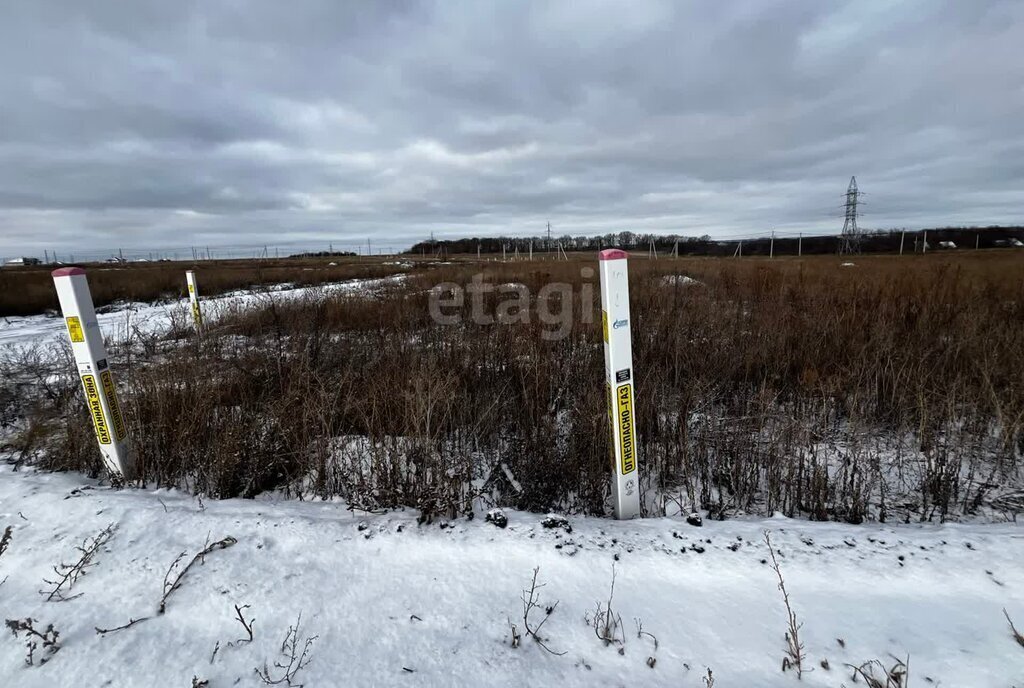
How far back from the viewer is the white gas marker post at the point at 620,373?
211cm

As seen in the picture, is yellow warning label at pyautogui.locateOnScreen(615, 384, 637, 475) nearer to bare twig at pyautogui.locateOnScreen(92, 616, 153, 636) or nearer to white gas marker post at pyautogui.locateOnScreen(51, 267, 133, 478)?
bare twig at pyautogui.locateOnScreen(92, 616, 153, 636)

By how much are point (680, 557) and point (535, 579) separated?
0.72m

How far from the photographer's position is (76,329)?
8.68ft

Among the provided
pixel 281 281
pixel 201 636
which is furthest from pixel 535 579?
pixel 281 281

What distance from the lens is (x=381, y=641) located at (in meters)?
1.73

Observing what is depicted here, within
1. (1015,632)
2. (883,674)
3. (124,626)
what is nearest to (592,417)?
(883,674)

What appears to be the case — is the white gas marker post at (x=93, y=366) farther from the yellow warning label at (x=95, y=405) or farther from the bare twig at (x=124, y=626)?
the bare twig at (x=124, y=626)

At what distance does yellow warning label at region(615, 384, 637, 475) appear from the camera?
2275 millimetres

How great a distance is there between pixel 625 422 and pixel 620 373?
280 millimetres

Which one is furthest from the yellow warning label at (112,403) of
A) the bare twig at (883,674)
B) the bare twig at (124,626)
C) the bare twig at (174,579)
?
the bare twig at (883,674)

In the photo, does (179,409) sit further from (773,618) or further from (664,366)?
(664,366)

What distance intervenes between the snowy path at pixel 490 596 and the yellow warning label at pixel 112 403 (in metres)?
0.47

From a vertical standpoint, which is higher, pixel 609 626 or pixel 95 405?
pixel 95 405

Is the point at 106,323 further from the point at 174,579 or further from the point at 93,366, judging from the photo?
the point at 174,579
